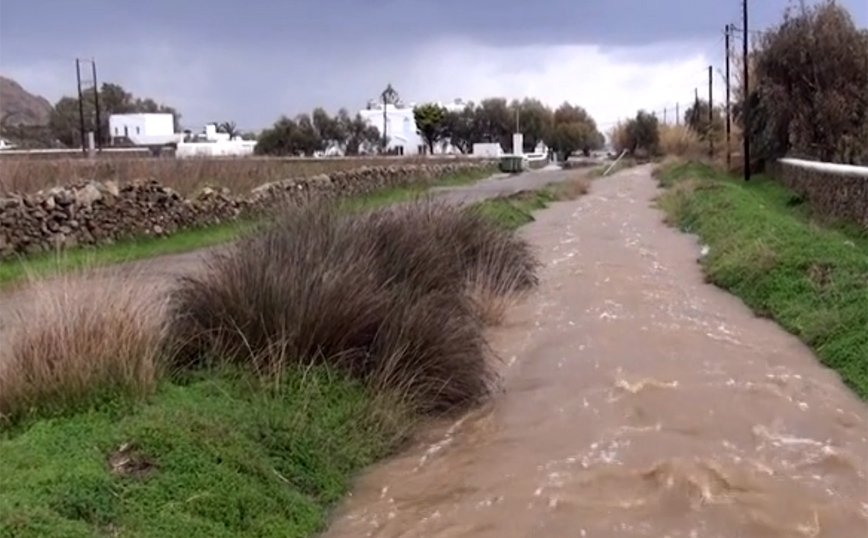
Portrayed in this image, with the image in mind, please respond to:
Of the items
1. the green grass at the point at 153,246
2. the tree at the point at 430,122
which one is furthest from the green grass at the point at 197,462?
the tree at the point at 430,122

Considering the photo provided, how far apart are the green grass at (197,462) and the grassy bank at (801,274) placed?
15.9ft

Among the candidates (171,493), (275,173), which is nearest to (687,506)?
(171,493)

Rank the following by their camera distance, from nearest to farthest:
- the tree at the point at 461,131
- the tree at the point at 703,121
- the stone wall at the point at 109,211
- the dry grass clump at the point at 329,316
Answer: the dry grass clump at the point at 329,316, the stone wall at the point at 109,211, the tree at the point at 703,121, the tree at the point at 461,131

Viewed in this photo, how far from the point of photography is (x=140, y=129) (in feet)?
303

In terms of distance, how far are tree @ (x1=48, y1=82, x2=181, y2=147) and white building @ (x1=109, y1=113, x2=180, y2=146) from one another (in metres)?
0.81

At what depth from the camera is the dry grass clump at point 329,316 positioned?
25.3ft

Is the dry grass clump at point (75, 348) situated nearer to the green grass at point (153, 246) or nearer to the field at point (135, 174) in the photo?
the green grass at point (153, 246)

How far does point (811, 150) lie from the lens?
33.2 meters

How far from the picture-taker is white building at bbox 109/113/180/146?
289ft

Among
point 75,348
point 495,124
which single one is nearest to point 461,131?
point 495,124

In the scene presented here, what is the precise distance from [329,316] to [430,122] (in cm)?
8636

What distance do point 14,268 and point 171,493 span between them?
9.91 metres

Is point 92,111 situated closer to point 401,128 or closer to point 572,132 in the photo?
point 401,128

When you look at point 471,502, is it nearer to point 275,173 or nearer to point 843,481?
point 843,481
